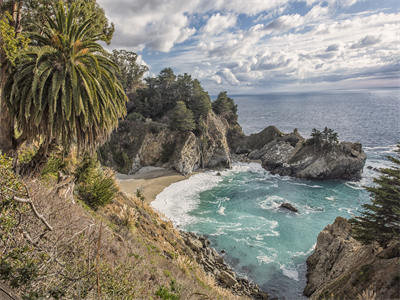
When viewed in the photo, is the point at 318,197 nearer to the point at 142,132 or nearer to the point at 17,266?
the point at 142,132

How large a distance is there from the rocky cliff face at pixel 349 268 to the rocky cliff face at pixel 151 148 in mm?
27455

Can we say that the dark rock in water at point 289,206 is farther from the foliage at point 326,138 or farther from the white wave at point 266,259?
the foliage at point 326,138

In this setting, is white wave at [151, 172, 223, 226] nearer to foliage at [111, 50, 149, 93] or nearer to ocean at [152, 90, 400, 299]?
ocean at [152, 90, 400, 299]

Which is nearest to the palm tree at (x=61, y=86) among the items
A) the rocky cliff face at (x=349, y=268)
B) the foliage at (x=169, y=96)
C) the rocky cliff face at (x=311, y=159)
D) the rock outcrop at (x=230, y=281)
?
the rocky cliff face at (x=349, y=268)

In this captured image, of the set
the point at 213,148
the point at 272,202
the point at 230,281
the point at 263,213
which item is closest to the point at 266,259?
the point at 230,281

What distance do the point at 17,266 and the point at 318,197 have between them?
36.9 metres

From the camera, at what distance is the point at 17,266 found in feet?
12.7

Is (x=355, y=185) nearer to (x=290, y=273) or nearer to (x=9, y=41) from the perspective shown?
(x=290, y=273)

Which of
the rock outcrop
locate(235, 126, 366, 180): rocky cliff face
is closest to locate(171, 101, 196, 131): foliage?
locate(235, 126, 366, 180): rocky cliff face

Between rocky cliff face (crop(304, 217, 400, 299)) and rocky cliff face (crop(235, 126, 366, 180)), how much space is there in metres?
24.9

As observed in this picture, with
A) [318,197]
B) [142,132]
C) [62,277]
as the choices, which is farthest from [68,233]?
[142,132]

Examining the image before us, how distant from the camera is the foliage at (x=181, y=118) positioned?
42241mm

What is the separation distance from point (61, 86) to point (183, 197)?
26427 millimetres

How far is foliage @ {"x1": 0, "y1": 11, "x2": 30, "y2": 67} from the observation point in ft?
22.1
